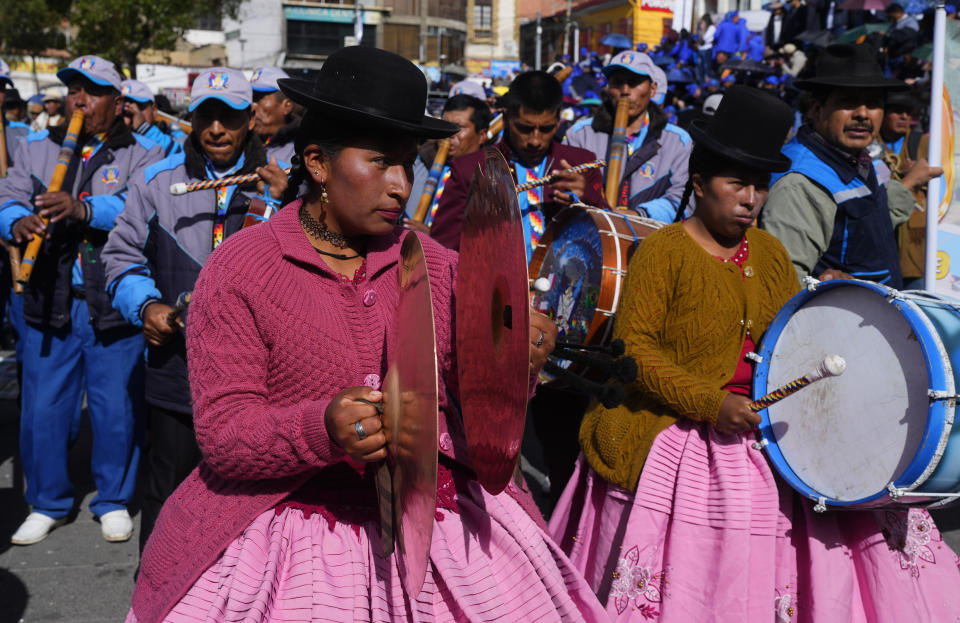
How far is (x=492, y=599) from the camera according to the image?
224 centimetres

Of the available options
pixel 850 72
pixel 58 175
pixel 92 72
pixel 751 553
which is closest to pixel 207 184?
pixel 58 175

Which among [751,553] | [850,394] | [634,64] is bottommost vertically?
[751,553]

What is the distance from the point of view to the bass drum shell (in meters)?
4.06

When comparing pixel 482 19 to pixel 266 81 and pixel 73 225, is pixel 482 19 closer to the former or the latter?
pixel 266 81

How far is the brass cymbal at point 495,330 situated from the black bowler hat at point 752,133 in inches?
57.7

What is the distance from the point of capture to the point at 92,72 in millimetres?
5391

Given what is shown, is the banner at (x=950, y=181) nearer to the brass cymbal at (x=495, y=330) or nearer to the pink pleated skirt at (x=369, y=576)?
the pink pleated skirt at (x=369, y=576)

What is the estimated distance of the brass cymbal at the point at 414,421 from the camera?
1.77 metres

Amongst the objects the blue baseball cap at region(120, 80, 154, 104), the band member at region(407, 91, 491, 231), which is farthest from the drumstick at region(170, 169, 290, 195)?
the blue baseball cap at region(120, 80, 154, 104)

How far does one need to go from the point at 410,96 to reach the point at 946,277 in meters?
3.73

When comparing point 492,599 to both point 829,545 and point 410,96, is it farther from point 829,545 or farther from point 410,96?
point 829,545

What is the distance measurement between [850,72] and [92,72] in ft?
12.5

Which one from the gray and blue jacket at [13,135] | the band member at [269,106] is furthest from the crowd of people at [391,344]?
the gray and blue jacket at [13,135]

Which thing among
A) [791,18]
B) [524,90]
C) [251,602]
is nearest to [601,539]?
[251,602]
